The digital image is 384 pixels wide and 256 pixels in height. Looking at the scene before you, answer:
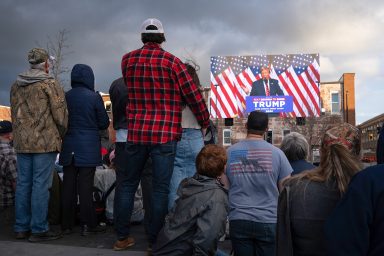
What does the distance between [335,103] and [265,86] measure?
18060mm

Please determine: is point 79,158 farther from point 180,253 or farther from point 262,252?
point 262,252

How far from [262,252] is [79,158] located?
2.17 metres

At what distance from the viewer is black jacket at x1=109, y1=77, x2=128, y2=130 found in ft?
14.5

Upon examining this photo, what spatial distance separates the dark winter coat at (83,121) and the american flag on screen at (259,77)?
1934cm

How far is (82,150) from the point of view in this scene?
4.52 metres

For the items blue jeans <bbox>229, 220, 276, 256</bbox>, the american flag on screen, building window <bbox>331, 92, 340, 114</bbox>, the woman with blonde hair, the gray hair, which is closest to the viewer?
the woman with blonde hair

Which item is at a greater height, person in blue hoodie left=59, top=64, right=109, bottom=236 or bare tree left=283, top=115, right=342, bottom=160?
bare tree left=283, top=115, right=342, bottom=160

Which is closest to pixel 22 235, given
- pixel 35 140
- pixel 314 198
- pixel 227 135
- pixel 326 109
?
pixel 35 140

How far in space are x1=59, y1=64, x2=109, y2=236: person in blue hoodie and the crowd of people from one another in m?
0.01

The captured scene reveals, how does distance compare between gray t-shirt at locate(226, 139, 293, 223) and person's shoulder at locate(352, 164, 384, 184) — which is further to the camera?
gray t-shirt at locate(226, 139, 293, 223)

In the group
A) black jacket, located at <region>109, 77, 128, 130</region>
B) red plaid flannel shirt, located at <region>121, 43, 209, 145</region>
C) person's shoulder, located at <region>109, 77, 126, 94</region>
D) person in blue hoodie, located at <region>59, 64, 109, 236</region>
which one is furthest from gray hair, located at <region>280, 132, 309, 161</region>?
person in blue hoodie, located at <region>59, 64, 109, 236</region>

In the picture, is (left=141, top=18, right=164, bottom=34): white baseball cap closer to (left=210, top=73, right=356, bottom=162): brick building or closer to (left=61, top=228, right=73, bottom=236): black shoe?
(left=61, top=228, right=73, bottom=236): black shoe

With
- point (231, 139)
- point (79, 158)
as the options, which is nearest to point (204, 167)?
point (79, 158)

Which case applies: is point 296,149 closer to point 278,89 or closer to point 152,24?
point 152,24
